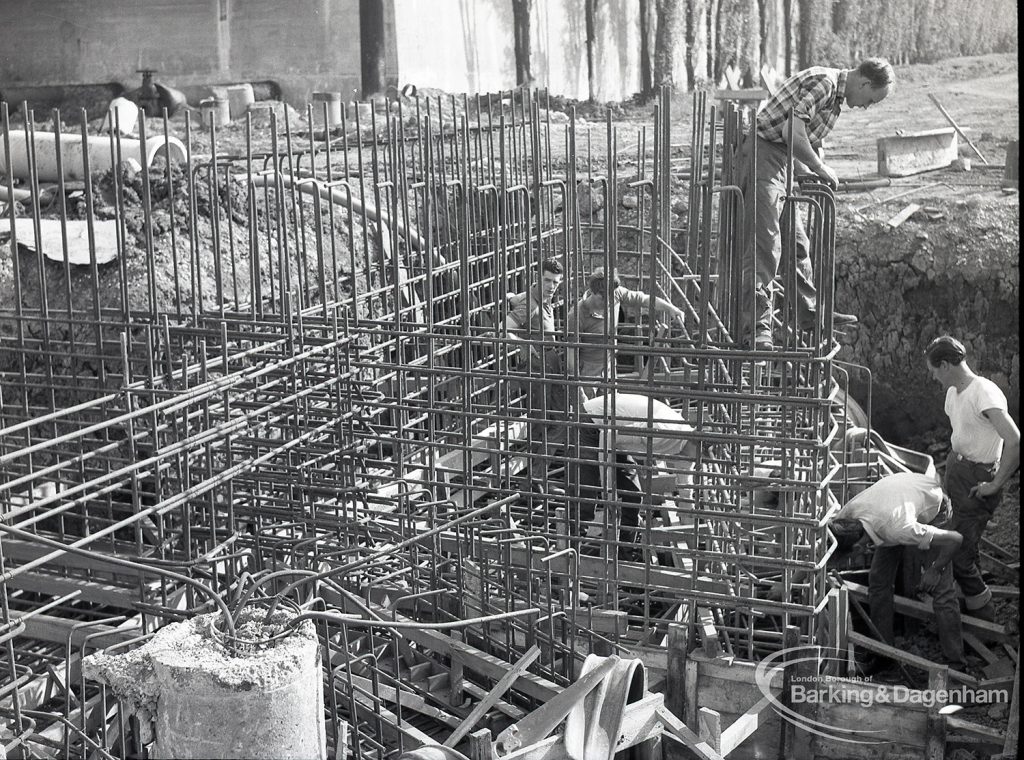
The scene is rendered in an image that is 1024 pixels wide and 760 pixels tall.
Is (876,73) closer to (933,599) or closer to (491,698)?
(933,599)

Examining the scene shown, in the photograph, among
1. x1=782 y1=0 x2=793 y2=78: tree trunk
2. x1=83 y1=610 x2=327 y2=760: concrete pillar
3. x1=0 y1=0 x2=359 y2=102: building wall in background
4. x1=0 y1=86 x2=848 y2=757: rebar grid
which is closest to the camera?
x1=83 y1=610 x2=327 y2=760: concrete pillar

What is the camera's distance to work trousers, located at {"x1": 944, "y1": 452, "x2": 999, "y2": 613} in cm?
786

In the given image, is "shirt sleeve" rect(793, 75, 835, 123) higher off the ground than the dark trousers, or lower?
higher

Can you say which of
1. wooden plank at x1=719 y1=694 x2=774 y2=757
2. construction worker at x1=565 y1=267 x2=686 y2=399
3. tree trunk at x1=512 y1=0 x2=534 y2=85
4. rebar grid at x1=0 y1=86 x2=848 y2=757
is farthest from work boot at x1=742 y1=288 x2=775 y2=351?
tree trunk at x1=512 y1=0 x2=534 y2=85

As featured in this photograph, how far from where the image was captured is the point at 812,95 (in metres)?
7.69

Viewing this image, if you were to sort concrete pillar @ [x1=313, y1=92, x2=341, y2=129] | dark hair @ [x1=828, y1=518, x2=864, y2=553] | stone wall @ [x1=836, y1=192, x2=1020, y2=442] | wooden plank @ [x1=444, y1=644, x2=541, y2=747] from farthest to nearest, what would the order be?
1. concrete pillar @ [x1=313, y1=92, x2=341, y2=129]
2. stone wall @ [x1=836, y1=192, x2=1020, y2=442]
3. dark hair @ [x1=828, y1=518, x2=864, y2=553]
4. wooden plank @ [x1=444, y1=644, x2=541, y2=747]

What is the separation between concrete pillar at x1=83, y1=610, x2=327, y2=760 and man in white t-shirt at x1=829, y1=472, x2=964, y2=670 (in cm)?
508

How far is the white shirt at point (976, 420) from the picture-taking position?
7633mm

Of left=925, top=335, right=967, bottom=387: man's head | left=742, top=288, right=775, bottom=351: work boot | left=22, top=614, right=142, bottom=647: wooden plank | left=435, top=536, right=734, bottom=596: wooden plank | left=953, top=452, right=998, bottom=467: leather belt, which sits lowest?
left=22, top=614, right=142, bottom=647: wooden plank

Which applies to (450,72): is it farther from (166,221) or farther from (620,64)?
(166,221)

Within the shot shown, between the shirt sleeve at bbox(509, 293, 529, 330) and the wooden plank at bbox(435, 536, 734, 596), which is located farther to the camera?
the shirt sleeve at bbox(509, 293, 529, 330)

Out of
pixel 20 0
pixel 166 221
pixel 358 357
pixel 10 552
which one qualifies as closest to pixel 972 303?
pixel 358 357

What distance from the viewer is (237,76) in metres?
20.0

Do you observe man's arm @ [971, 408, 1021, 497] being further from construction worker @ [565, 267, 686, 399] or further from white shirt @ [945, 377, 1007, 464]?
construction worker @ [565, 267, 686, 399]
